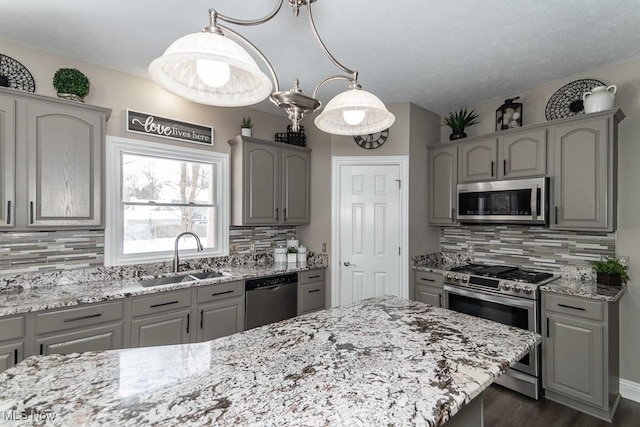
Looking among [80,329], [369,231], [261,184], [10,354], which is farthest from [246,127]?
[10,354]

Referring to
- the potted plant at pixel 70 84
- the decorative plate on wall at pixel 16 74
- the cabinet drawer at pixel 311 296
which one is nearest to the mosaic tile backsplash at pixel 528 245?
the cabinet drawer at pixel 311 296

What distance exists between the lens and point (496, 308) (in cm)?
280

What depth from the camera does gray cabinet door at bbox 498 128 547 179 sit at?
2822 millimetres

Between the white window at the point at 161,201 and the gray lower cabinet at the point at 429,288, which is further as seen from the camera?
the gray lower cabinet at the point at 429,288

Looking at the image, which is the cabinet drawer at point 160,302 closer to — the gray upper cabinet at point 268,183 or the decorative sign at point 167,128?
the gray upper cabinet at point 268,183

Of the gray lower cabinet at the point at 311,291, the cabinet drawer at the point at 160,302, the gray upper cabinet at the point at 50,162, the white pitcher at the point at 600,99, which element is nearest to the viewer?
the gray upper cabinet at the point at 50,162

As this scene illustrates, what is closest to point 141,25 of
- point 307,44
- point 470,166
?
point 307,44

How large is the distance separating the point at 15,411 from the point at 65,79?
242 centimetres

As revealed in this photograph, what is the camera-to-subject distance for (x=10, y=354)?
6.30ft

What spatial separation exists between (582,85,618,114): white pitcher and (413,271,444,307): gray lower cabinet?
1889 mm

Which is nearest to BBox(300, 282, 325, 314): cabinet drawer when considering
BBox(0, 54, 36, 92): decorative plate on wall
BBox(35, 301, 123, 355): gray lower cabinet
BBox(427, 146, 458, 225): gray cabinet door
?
BBox(427, 146, 458, 225): gray cabinet door

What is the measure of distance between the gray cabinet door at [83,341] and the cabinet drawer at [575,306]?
10.8 feet

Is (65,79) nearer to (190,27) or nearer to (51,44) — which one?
(51,44)

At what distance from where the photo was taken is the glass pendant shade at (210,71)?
990mm
